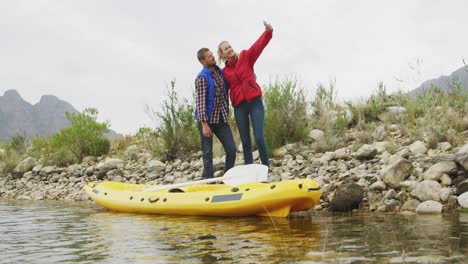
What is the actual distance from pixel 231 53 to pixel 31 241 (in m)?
3.09

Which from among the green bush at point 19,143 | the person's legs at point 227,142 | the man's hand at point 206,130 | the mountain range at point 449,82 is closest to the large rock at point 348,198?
the person's legs at point 227,142

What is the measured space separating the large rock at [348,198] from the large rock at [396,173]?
0.40 metres

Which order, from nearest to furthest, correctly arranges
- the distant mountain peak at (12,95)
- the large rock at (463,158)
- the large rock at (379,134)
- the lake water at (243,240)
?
the lake water at (243,240), the large rock at (463,158), the large rock at (379,134), the distant mountain peak at (12,95)

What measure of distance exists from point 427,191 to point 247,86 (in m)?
2.31

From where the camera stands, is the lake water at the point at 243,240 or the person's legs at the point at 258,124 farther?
the person's legs at the point at 258,124

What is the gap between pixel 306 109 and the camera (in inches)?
394

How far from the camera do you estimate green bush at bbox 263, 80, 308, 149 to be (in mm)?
9141

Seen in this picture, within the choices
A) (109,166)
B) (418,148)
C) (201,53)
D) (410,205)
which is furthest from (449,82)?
(109,166)

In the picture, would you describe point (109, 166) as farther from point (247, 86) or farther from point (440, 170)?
point (440, 170)

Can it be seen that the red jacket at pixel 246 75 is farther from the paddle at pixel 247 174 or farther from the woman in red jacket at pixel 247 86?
the paddle at pixel 247 174

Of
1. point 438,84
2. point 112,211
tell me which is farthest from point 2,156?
point 438,84

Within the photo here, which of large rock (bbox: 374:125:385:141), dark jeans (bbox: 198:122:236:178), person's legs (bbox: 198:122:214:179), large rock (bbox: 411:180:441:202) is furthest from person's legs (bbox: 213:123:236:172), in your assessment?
large rock (bbox: 374:125:385:141)

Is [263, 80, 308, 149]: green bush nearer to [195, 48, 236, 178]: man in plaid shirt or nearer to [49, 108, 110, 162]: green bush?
[195, 48, 236, 178]: man in plaid shirt

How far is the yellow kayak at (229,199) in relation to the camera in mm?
5371
